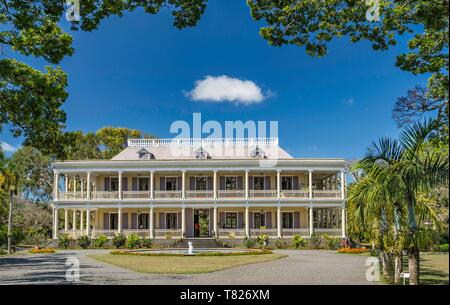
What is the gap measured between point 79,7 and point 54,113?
372 centimetres

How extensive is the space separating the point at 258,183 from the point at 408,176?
27.3 metres

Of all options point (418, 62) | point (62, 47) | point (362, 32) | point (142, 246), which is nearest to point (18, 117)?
point (62, 47)

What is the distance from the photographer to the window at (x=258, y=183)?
37094 mm

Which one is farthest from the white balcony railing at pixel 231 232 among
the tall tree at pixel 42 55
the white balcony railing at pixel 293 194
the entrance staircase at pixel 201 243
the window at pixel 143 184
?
the tall tree at pixel 42 55

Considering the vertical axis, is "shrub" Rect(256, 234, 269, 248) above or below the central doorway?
below

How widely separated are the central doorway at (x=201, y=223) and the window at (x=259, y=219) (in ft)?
11.8

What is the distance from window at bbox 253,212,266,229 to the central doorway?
11.8 ft

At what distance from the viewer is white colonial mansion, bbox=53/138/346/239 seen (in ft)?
114

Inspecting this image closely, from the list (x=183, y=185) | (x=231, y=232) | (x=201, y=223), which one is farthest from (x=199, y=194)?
(x=231, y=232)

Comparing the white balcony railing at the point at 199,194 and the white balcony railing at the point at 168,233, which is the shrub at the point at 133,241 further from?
the white balcony railing at the point at 199,194

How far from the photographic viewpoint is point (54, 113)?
13695 mm

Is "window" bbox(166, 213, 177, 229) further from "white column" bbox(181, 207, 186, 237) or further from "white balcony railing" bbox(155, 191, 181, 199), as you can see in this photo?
"white column" bbox(181, 207, 186, 237)

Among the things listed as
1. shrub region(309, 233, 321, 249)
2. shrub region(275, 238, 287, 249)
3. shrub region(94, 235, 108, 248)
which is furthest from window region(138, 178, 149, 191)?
shrub region(309, 233, 321, 249)

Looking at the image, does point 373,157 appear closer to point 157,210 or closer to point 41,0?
point 41,0
